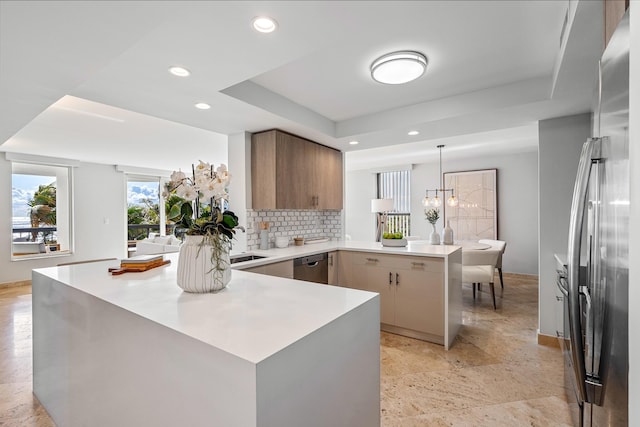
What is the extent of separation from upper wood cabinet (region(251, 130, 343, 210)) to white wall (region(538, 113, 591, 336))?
7.81 ft

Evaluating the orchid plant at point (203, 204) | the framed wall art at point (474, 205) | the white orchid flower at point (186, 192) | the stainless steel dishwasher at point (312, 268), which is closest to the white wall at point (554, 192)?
the stainless steel dishwasher at point (312, 268)

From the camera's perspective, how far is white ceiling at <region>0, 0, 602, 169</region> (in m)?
1.36

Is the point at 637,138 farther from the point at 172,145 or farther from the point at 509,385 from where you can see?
the point at 172,145

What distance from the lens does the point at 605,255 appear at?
917mm

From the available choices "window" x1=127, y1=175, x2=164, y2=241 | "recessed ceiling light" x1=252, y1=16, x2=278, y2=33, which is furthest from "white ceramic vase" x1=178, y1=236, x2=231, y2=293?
"window" x1=127, y1=175, x2=164, y2=241

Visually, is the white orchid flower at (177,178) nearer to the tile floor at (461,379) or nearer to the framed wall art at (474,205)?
the tile floor at (461,379)

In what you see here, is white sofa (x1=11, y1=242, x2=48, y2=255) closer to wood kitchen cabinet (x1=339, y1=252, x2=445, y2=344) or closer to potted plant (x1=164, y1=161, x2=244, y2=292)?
wood kitchen cabinet (x1=339, y1=252, x2=445, y2=344)

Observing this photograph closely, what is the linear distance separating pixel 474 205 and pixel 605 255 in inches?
225

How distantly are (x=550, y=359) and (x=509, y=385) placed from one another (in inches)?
27.1

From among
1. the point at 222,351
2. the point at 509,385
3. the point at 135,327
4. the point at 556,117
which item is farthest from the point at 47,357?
the point at 556,117

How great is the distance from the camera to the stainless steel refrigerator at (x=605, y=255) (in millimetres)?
777

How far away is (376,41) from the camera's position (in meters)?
1.94

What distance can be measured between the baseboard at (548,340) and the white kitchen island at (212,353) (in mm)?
2436

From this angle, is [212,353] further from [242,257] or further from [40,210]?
[40,210]
